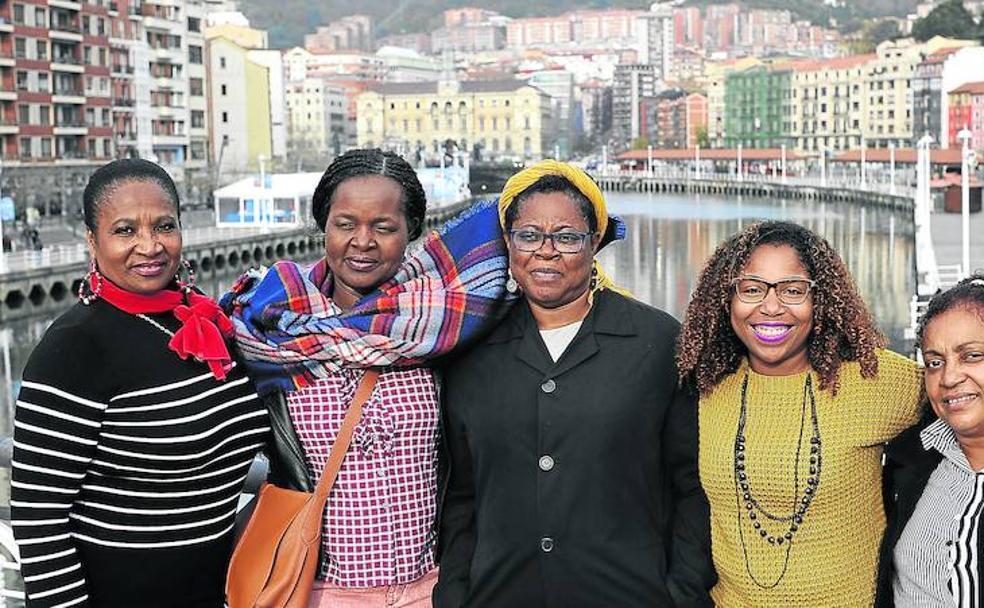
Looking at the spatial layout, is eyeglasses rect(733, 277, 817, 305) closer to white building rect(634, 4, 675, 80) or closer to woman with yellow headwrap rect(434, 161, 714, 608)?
woman with yellow headwrap rect(434, 161, 714, 608)

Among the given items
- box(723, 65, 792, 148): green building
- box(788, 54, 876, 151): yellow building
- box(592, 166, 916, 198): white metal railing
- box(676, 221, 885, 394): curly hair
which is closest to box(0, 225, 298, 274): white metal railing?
box(676, 221, 885, 394): curly hair

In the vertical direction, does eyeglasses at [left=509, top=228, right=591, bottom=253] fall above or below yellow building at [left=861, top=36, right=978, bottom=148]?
below

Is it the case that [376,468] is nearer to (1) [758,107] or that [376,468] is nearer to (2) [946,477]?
(2) [946,477]

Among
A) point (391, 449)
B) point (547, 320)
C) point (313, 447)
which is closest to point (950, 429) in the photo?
point (547, 320)

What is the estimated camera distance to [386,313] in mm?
2115

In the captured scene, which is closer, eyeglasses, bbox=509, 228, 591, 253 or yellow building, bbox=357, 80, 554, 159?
eyeglasses, bbox=509, 228, 591, 253

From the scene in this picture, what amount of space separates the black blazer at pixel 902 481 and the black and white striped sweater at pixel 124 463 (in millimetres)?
1038

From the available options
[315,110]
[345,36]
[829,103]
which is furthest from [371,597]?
[345,36]

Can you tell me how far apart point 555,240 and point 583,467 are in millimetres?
372

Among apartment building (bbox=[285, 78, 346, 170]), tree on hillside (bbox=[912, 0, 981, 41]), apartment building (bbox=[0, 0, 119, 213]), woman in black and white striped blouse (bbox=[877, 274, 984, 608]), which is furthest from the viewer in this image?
apartment building (bbox=[285, 78, 346, 170])

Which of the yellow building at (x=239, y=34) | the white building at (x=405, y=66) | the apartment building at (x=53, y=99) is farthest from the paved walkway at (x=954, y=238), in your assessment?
the white building at (x=405, y=66)

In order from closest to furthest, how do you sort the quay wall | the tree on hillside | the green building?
1. the quay wall
2. the tree on hillside
3. the green building

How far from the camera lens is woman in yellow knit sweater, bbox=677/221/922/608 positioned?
1991 mm

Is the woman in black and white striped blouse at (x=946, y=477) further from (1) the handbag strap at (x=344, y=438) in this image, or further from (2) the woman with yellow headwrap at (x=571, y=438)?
(1) the handbag strap at (x=344, y=438)
